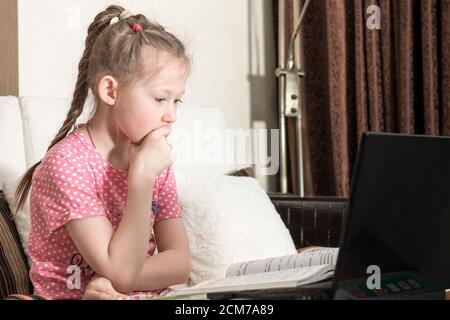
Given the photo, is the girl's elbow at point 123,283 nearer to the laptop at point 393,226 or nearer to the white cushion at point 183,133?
the laptop at point 393,226

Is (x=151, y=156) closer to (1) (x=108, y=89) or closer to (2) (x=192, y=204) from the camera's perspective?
(1) (x=108, y=89)

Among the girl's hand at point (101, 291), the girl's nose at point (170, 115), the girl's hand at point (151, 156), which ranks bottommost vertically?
the girl's hand at point (101, 291)

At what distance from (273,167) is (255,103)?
0.94 ft

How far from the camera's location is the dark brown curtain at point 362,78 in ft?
8.14

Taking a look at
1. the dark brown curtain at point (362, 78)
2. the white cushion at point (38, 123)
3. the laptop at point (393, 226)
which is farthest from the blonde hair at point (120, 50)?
the dark brown curtain at point (362, 78)

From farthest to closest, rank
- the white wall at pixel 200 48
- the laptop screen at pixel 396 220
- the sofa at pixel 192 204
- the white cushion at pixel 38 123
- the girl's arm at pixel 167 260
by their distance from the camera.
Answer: the white wall at pixel 200 48 → the white cushion at pixel 38 123 → the sofa at pixel 192 204 → the girl's arm at pixel 167 260 → the laptop screen at pixel 396 220

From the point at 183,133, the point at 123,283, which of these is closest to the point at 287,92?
the point at 183,133

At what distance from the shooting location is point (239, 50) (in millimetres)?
2736

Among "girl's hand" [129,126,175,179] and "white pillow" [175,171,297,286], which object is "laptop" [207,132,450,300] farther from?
"white pillow" [175,171,297,286]

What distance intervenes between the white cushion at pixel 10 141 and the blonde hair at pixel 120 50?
188mm

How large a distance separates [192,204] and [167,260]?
1.28 feet

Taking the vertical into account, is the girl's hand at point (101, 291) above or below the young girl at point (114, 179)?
below

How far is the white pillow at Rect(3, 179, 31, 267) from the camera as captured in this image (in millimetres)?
1447
